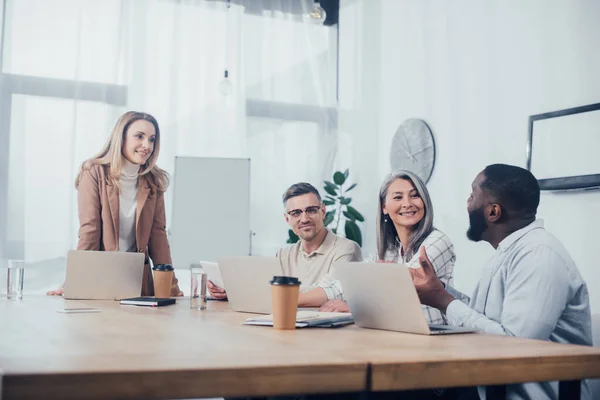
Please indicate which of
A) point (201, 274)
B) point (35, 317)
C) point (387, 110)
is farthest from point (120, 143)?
point (387, 110)

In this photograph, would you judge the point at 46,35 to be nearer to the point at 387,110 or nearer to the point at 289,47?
the point at 289,47

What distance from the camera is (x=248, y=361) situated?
1.10 metres

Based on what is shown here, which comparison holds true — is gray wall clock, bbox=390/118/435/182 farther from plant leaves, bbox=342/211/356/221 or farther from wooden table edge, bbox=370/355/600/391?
wooden table edge, bbox=370/355/600/391

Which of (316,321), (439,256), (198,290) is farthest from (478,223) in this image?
(198,290)

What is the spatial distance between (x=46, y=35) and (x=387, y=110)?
2.57 metres

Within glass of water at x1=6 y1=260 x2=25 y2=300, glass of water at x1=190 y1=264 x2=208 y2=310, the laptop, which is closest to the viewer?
the laptop

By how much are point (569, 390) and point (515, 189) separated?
79cm

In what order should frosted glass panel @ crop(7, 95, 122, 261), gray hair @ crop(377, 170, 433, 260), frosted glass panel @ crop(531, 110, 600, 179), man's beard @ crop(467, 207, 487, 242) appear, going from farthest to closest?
frosted glass panel @ crop(7, 95, 122, 261)
frosted glass panel @ crop(531, 110, 600, 179)
gray hair @ crop(377, 170, 433, 260)
man's beard @ crop(467, 207, 487, 242)

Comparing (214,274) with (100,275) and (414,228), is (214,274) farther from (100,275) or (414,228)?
(414,228)

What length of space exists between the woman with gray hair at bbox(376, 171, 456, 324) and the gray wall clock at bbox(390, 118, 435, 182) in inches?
79.0

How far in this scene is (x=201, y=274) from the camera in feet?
7.91

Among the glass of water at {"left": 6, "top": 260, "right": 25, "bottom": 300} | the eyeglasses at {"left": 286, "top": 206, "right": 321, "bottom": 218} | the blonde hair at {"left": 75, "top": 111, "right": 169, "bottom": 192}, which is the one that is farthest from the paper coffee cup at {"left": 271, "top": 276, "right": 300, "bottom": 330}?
the blonde hair at {"left": 75, "top": 111, "right": 169, "bottom": 192}

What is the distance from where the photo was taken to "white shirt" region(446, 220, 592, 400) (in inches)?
66.2

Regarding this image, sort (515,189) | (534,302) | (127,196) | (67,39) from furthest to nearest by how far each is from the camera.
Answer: (67,39), (127,196), (515,189), (534,302)
